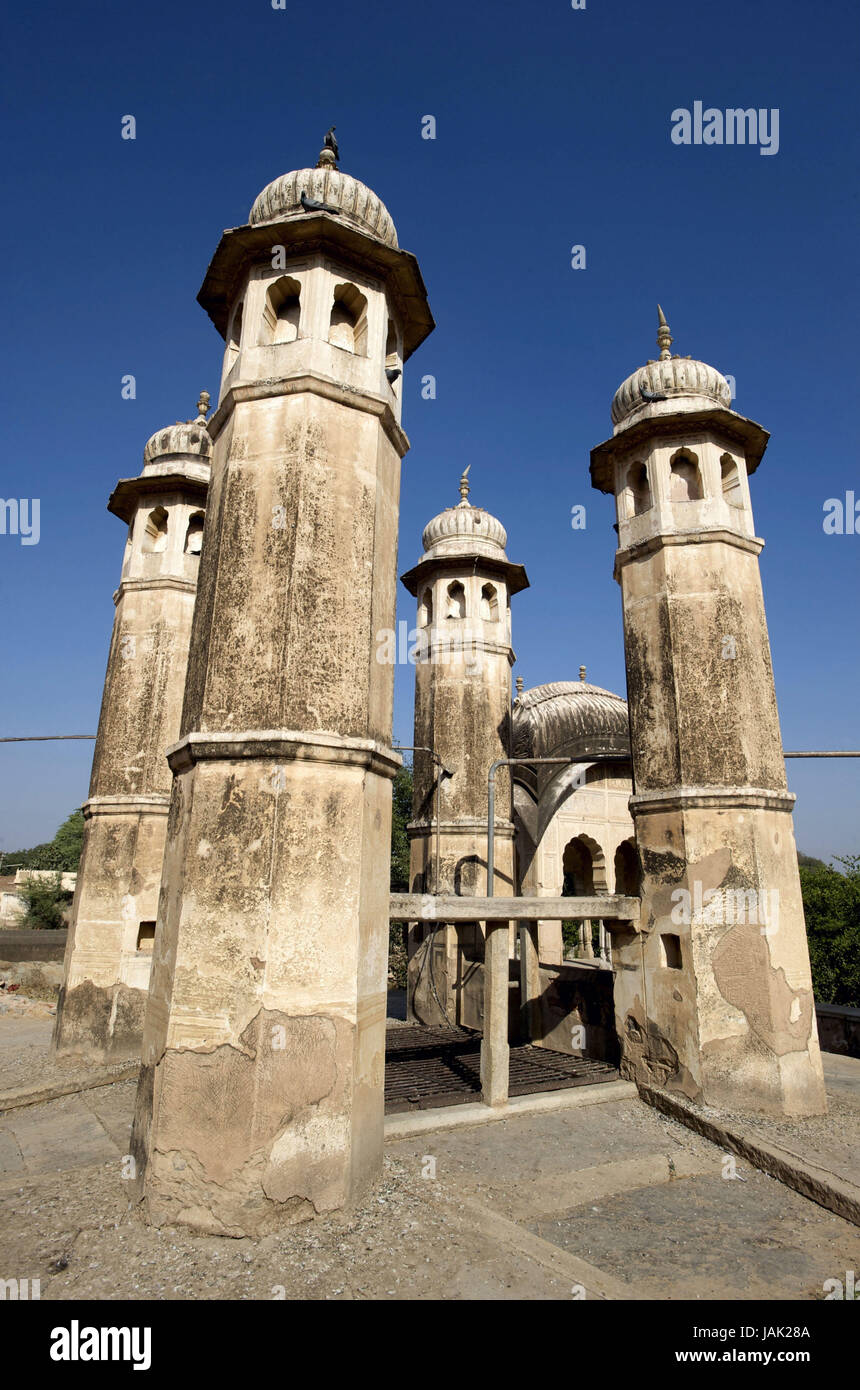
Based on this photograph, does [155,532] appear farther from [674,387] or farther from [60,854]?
[60,854]

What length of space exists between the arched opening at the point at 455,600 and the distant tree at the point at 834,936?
425 inches

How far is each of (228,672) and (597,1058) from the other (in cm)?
805

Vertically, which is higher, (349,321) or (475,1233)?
(349,321)

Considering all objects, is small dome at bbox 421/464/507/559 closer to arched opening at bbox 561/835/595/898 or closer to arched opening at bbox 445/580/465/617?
arched opening at bbox 445/580/465/617

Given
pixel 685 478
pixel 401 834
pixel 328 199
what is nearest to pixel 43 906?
pixel 401 834

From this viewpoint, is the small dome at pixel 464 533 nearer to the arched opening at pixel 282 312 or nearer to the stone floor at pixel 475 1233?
the arched opening at pixel 282 312

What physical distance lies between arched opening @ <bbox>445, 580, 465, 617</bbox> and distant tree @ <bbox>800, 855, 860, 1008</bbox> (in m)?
10.8

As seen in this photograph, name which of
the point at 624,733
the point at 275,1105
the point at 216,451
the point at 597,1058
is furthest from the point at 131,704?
the point at 624,733

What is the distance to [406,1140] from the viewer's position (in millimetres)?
7340

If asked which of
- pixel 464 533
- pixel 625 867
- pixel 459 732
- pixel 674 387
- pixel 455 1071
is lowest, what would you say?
pixel 455 1071

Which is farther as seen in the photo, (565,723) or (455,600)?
(565,723)

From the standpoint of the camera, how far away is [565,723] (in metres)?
19.3

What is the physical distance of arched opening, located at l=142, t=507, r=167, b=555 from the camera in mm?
12570

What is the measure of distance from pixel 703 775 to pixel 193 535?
886 centimetres
